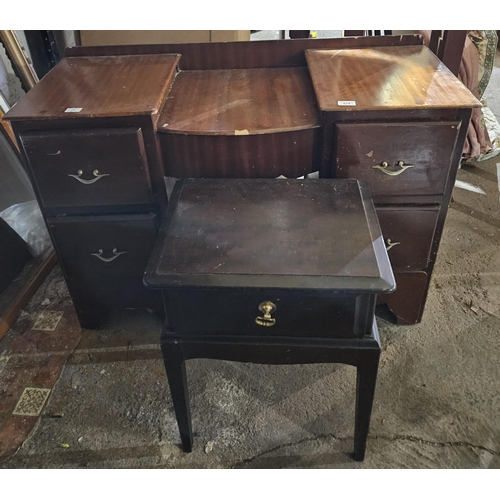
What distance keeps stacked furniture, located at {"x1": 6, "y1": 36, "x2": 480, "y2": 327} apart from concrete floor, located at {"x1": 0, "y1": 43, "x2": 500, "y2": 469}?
0.23 meters

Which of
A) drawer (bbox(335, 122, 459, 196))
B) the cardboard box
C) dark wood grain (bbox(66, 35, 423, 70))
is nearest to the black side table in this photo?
drawer (bbox(335, 122, 459, 196))

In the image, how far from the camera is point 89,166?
129 cm

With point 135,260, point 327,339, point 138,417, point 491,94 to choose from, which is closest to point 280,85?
point 135,260

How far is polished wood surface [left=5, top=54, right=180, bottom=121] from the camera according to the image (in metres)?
1.23

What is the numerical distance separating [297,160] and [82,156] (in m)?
0.59

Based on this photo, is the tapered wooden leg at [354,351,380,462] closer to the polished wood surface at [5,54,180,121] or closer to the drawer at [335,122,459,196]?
the drawer at [335,122,459,196]

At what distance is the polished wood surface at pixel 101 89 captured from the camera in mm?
1228

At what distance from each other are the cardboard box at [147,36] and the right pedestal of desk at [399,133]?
0.43m

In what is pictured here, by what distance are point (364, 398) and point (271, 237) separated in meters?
0.46

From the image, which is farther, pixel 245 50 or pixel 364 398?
pixel 245 50

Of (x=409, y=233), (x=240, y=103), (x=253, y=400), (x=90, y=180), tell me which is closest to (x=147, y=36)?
(x=240, y=103)

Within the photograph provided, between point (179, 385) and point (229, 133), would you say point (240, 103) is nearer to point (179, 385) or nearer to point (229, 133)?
point (229, 133)

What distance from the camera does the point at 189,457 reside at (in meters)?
1.31

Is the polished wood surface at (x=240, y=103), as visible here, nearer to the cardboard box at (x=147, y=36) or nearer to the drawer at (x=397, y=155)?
the drawer at (x=397, y=155)
